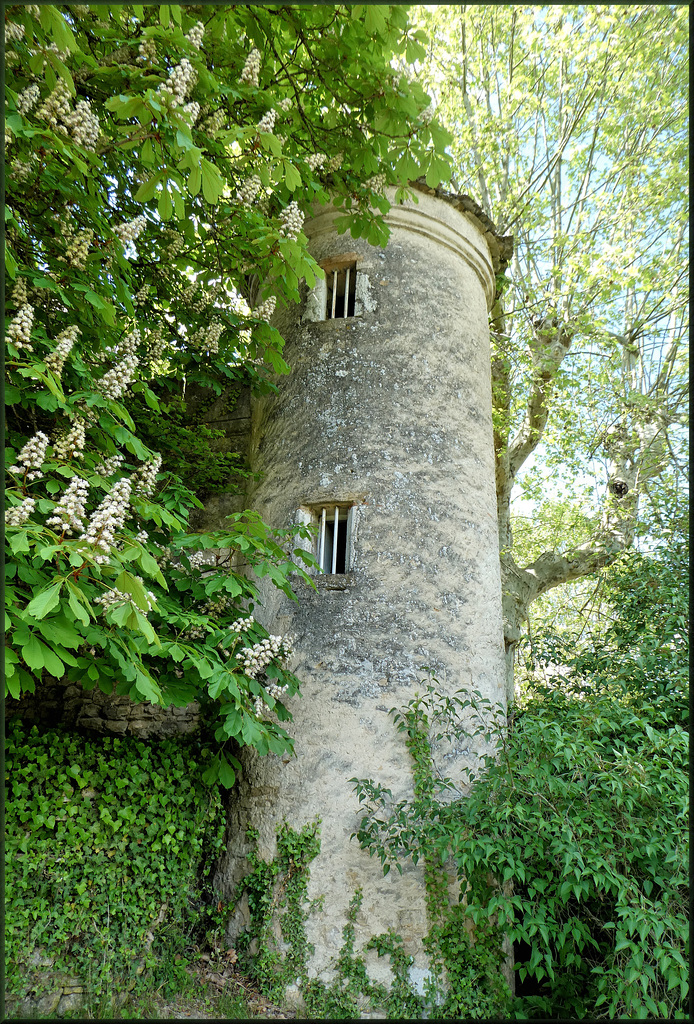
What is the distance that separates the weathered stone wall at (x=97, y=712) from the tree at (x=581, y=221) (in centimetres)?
440

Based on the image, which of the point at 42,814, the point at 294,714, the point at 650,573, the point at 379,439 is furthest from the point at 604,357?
the point at 42,814

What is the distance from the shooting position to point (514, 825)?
4.45 metres

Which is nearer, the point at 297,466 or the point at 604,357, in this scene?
the point at 297,466

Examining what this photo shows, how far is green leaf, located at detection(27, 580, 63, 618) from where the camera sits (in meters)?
2.74

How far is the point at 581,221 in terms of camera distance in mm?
10094

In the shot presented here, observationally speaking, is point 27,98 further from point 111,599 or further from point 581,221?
point 581,221

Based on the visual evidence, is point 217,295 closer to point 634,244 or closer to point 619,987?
point 619,987

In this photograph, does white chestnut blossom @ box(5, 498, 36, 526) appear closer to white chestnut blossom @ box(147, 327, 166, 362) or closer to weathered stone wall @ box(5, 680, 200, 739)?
white chestnut blossom @ box(147, 327, 166, 362)

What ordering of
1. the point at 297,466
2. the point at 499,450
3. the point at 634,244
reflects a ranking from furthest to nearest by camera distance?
the point at 499,450 < the point at 634,244 < the point at 297,466

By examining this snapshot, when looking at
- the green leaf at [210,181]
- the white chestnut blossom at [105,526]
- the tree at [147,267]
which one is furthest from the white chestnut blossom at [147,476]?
→ the green leaf at [210,181]

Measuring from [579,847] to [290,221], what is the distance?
4.36m

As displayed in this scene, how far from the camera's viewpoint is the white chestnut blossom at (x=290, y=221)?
4488 mm

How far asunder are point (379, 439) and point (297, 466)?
78 cm

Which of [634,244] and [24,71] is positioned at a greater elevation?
[634,244]
